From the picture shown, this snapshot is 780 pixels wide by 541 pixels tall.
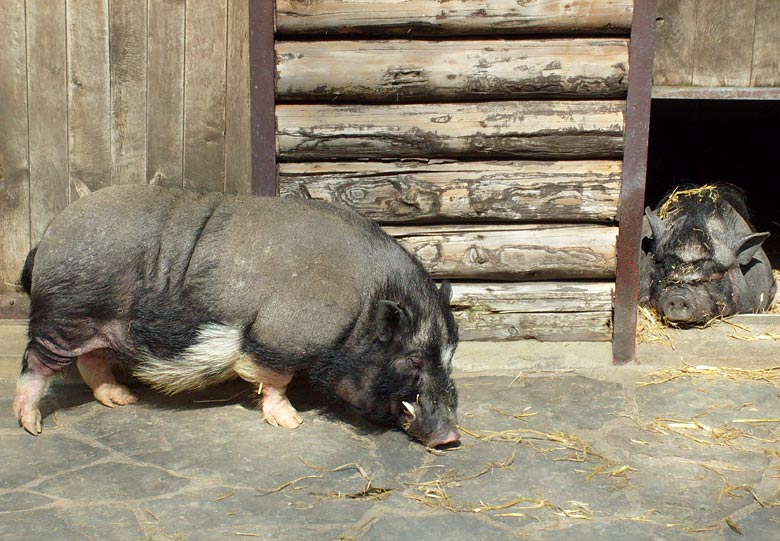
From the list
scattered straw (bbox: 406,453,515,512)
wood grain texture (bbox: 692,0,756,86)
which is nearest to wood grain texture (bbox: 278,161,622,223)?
wood grain texture (bbox: 692,0,756,86)

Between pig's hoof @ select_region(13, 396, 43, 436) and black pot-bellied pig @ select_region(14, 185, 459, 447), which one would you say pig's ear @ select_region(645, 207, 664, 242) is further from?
pig's hoof @ select_region(13, 396, 43, 436)

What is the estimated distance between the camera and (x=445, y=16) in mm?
5137

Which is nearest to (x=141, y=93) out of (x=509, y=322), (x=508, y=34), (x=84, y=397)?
(x=84, y=397)

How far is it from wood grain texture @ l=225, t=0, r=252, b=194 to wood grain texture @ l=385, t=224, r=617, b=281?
1015mm

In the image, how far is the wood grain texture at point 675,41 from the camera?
6312mm

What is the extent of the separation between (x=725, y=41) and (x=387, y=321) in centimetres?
346

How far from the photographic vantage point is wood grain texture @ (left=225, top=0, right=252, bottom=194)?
5.43 metres

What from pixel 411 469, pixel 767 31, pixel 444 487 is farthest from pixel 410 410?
pixel 767 31

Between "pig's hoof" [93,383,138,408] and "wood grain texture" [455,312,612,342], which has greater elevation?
"wood grain texture" [455,312,612,342]

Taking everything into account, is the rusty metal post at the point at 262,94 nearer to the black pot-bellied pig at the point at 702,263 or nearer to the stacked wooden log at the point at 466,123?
the stacked wooden log at the point at 466,123

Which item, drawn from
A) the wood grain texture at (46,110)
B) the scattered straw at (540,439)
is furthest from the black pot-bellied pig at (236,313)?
the wood grain texture at (46,110)

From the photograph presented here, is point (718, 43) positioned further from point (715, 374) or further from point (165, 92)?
point (165, 92)

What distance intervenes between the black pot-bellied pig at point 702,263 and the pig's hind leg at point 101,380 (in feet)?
11.8

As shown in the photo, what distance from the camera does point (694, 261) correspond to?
661cm
